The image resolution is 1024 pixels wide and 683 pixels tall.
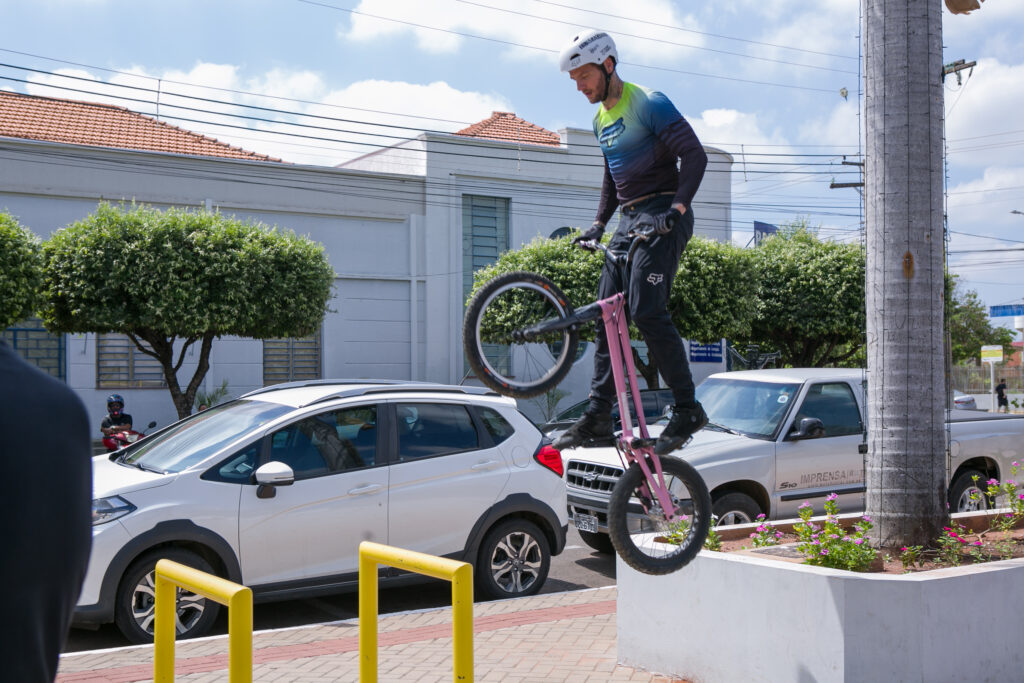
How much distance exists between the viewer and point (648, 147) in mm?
4148

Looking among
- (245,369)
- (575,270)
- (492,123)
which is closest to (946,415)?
(575,270)

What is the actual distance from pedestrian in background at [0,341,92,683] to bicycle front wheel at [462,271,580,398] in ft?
7.44

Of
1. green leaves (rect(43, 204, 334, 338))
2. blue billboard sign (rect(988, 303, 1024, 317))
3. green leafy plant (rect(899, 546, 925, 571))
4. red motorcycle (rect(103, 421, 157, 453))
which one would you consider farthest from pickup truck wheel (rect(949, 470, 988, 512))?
blue billboard sign (rect(988, 303, 1024, 317))

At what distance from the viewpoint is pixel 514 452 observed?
843 centimetres

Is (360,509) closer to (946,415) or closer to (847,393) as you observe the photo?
(946,415)

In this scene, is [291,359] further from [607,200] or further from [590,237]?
[590,237]

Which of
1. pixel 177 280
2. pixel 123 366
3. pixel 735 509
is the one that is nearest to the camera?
pixel 735 509

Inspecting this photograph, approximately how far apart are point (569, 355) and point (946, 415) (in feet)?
13.2

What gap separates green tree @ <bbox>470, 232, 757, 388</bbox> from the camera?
18.2m

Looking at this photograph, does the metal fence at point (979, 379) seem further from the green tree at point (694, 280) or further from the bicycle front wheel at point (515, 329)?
the bicycle front wheel at point (515, 329)

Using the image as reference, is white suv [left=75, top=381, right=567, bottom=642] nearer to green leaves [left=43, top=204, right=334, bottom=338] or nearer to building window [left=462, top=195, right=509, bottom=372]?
green leaves [left=43, top=204, right=334, bottom=338]

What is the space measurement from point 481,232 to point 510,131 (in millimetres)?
4215

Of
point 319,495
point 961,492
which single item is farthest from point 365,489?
point 961,492

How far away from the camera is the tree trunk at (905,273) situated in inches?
240
